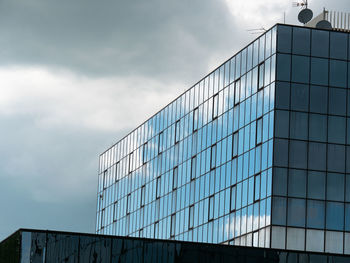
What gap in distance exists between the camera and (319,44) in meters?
82.4

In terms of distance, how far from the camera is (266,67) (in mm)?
82062

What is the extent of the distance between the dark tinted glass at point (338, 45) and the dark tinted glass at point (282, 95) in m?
4.69

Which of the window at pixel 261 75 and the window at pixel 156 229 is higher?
the window at pixel 261 75

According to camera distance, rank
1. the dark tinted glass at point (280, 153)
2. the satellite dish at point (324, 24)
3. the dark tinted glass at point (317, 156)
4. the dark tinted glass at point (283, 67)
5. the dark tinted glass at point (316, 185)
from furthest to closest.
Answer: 1. the satellite dish at point (324, 24)
2. the dark tinted glass at point (283, 67)
3. the dark tinted glass at point (317, 156)
4. the dark tinted glass at point (316, 185)
5. the dark tinted glass at point (280, 153)

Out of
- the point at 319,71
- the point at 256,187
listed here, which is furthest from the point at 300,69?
the point at 256,187

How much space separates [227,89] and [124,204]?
3248 cm

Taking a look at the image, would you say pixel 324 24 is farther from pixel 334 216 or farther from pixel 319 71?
pixel 334 216

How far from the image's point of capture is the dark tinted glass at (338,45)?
82.6 metres

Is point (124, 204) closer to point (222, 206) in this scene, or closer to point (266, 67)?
point (222, 206)

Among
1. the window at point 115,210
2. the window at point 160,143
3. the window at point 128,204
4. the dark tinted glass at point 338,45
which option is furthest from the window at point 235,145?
the window at point 115,210

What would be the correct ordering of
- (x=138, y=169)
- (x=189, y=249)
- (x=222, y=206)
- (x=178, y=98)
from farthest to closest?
(x=138, y=169)
(x=178, y=98)
(x=222, y=206)
(x=189, y=249)

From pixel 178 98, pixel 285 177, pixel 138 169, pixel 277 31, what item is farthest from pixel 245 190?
pixel 138 169

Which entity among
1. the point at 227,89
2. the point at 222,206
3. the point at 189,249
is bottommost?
the point at 189,249

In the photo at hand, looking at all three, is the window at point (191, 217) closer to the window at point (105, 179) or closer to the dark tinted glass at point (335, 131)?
the dark tinted glass at point (335, 131)
